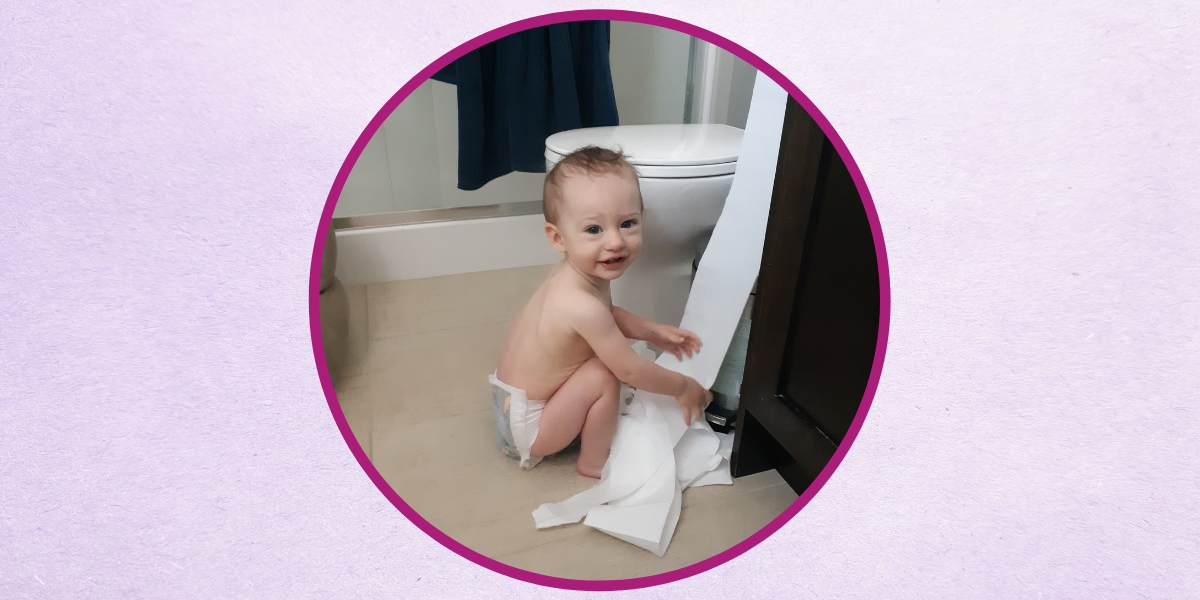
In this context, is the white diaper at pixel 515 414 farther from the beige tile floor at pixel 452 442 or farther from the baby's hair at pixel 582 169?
the baby's hair at pixel 582 169

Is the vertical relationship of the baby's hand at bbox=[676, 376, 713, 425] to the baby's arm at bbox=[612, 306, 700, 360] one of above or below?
below

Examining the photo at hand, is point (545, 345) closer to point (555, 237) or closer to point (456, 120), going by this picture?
point (555, 237)

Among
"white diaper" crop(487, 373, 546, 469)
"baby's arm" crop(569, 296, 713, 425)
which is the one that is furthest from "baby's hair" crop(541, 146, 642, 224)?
"white diaper" crop(487, 373, 546, 469)

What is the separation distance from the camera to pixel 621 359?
0.77m

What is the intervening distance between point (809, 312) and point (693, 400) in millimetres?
183

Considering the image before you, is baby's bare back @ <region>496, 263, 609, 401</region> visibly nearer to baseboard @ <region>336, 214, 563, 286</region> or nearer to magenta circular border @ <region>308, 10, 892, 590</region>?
baseboard @ <region>336, 214, 563, 286</region>

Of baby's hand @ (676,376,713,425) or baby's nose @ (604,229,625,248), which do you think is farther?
baby's hand @ (676,376,713,425)

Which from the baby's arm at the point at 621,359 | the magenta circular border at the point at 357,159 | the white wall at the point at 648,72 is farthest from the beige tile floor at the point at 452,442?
the white wall at the point at 648,72

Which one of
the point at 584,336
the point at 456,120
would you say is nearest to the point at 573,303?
the point at 584,336

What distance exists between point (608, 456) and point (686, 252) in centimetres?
27

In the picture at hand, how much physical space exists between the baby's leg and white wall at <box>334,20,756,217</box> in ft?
0.73

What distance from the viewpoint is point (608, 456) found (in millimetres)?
813

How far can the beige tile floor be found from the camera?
79 centimetres

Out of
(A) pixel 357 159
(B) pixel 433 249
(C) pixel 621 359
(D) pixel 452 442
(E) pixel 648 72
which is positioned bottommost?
(D) pixel 452 442
